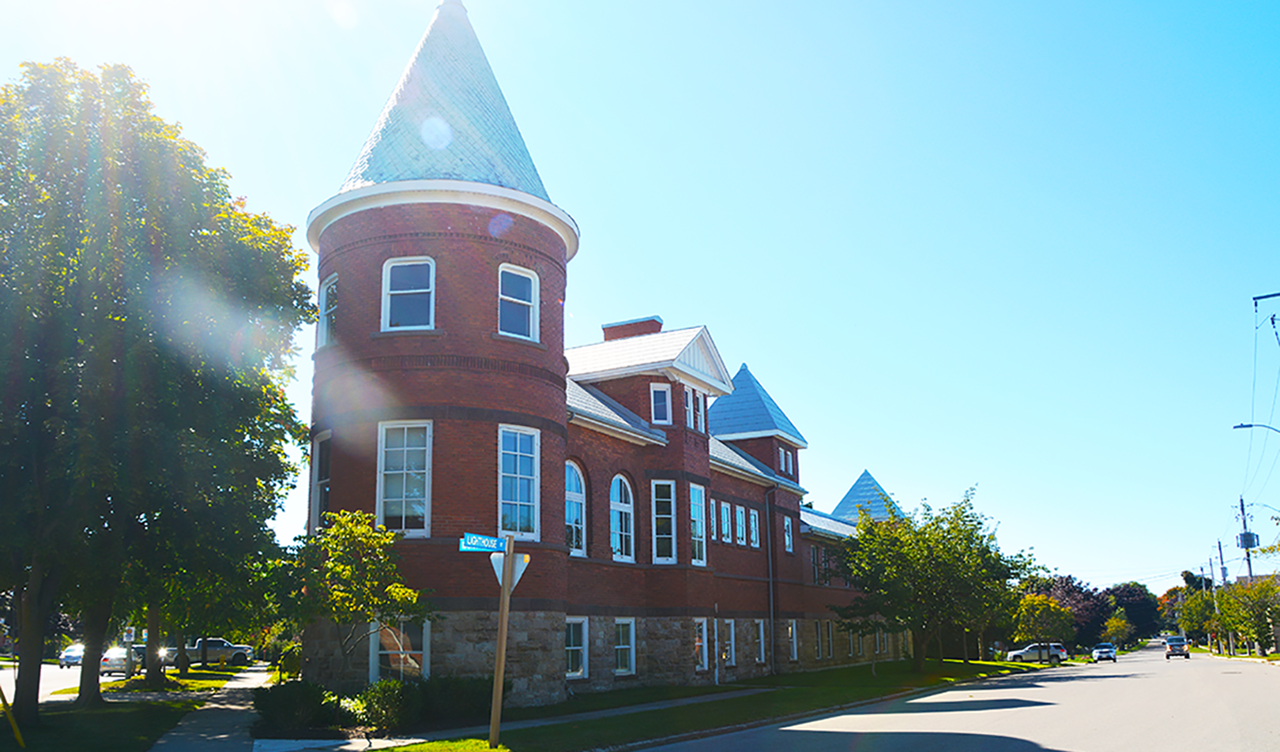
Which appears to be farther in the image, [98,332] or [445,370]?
[445,370]

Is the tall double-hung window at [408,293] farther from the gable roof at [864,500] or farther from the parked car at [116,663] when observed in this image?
the gable roof at [864,500]

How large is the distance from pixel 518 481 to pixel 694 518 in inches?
416

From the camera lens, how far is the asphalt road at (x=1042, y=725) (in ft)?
48.5

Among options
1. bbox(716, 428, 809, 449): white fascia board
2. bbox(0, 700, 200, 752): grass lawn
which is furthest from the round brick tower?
bbox(716, 428, 809, 449): white fascia board

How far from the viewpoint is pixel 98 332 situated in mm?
15609

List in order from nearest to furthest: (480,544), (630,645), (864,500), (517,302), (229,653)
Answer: (480,544) → (517,302) → (630,645) → (229,653) → (864,500)

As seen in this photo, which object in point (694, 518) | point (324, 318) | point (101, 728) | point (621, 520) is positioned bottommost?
point (101, 728)

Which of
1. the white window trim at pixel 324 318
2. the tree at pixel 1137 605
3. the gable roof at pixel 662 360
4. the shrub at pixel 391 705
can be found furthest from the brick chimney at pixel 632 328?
the tree at pixel 1137 605

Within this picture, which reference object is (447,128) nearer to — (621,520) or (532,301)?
(532,301)

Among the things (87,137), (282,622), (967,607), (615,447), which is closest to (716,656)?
(615,447)

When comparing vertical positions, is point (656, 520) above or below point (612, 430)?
below

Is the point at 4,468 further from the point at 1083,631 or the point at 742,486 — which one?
the point at 1083,631

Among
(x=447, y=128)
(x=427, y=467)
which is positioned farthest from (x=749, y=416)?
(x=427, y=467)

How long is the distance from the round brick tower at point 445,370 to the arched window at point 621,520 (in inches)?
225
